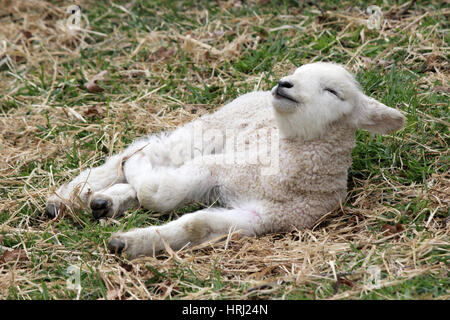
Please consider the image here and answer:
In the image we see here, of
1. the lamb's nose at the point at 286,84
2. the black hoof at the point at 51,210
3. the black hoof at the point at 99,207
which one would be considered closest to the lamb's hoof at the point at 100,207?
the black hoof at the point at 99,207

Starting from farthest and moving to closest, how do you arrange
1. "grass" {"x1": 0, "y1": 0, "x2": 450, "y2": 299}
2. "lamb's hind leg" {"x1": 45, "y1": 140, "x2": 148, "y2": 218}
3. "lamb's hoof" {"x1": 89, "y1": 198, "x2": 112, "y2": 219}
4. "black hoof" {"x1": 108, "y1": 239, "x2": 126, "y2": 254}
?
"lamb's hind leg" {"x1": 45, "y1": 140, "x2": 148, "y2": 218} < "lamb's hoof" {"x1": 89, "y1": 198, "x2": 112, "y2": 219} < "black hoof" {"x1": 108, "y1": 239, "x2": 126, "y2": 254} < "grass" {"x1": 0, "y1": 0, "x2": 450, "y2": 299}

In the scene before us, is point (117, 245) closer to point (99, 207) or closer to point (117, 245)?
point (117, 245)

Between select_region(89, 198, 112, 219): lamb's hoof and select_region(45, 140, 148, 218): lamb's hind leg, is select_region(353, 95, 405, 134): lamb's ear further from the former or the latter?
select_region(89, 198, 112, 219): lamb's hoof

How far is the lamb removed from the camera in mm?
4441

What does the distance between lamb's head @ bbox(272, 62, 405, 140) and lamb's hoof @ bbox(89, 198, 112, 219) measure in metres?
1.35

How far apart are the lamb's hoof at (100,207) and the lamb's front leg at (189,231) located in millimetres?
505

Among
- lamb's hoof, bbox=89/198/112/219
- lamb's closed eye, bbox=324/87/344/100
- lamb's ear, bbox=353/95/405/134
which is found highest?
lamb's closed eye, bbox=324/87/344/100

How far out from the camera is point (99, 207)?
15.4ft

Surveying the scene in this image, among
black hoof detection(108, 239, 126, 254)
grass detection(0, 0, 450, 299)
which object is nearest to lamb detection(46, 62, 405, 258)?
black hoof detection(108, 239, 126, 254)

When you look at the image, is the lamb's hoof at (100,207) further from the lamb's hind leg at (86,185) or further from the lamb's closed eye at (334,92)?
the lamb's closed eye at (334,92)

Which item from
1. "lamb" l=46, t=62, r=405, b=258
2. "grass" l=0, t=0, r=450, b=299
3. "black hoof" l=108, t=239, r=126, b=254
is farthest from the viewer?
"lamb" l=46, t=62, r=405, b=258

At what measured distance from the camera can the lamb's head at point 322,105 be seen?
4.46 metres

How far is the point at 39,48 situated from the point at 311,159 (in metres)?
4.50
